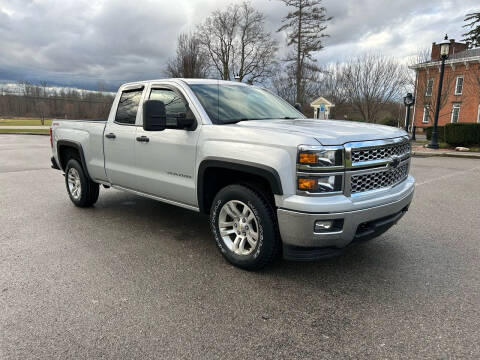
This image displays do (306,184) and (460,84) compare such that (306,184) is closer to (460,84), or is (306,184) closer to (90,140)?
(90,140)

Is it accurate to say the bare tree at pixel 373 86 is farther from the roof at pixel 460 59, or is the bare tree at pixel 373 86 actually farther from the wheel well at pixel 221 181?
the wheel well at pixel 221 181

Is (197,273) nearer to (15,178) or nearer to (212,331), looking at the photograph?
(212,331)

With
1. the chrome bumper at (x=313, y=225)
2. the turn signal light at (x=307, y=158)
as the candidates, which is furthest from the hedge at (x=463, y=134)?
the turn signal light at (x=307, y=158)

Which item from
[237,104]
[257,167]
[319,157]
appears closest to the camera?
[319,157]

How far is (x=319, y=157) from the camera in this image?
293 centimetres

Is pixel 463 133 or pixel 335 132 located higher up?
pixel 335 132

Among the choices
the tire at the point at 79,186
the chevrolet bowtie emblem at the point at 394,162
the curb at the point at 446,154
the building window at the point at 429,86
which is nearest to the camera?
the chevrolet bowtie emblem at the point at 394,162

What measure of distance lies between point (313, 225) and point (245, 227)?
2.63 feet

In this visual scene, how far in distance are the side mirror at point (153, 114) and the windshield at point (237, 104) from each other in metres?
0.52

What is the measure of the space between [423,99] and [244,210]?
26.2 metres

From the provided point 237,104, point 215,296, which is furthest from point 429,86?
point 215,296

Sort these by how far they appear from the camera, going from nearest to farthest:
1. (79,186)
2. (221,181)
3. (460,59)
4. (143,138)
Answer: (221,181) < (143,138) < (79,186) < (460,59)

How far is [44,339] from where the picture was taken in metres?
2.49

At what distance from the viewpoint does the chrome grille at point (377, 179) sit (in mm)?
3117
